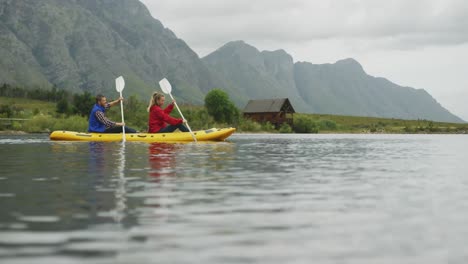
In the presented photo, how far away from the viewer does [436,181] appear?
11625mm

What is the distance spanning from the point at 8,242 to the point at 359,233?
11.4 ft

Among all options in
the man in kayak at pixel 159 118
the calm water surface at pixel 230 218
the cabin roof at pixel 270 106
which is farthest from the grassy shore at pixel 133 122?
the calm water surface at pixel 230 218

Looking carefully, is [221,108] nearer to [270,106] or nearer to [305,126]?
[305,126]

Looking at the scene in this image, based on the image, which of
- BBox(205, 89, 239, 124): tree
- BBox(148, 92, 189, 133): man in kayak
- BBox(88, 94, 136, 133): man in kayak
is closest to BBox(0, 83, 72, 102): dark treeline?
BBox(205, 89, 239, 124): tree

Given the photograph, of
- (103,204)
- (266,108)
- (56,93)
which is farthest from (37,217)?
(56,93)

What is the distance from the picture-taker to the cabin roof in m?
102

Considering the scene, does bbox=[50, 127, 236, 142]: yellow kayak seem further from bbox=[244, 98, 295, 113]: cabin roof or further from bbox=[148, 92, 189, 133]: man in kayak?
bbox=[244, 98, 295, 113]: cabin roof

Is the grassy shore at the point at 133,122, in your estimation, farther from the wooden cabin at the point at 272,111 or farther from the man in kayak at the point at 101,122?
the man in kayak at the point at 101,122

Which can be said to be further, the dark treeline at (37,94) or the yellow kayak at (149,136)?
the dark treeline at (37,94)

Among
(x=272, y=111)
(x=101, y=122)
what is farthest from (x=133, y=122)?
(x=272, y=111)

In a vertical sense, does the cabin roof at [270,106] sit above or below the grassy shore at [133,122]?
above

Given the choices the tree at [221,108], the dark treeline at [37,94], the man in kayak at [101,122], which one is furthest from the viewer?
the dark treeline at [37,94]

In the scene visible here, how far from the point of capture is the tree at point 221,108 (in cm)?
8762

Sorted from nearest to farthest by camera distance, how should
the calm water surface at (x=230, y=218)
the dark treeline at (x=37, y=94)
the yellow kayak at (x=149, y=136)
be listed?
the calm water surface at (x=230, y=218), the yellow kayak at (x=149, y=136), the dark treeline at (x=37, y=94)
